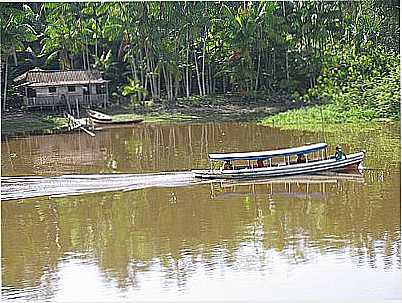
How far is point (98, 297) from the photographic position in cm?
291

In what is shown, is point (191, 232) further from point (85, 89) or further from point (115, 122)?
point (85, 89)

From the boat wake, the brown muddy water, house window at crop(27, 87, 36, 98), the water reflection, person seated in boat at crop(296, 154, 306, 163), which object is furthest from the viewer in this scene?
house window at crop(27, 87, 36, 98)

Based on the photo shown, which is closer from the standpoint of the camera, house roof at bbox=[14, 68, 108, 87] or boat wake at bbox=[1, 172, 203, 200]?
boat wake at bbox=[1, 172, 203, 200]

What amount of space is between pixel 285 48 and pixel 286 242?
460cm

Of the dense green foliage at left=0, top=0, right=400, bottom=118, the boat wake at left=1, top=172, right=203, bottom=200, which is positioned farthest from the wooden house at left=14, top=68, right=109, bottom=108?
the boat wake at left=1, top=172, right=203, bottom=200

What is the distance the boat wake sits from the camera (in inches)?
187

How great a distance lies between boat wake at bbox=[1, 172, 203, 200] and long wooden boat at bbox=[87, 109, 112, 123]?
6.23ft

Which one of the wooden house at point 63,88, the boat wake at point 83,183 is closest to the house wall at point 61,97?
the wooden house at point 63,88

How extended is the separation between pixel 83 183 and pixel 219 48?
298cm

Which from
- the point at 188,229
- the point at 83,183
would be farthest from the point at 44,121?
the point at 188,229

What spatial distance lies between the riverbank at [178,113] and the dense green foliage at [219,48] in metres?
0.09

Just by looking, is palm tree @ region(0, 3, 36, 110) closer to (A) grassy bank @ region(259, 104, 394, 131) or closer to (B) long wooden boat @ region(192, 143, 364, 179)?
(A) grassy bank @ region(259, 104, 394, 131)

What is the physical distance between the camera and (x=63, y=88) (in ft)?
23.6

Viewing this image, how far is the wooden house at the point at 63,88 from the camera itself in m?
7.21
